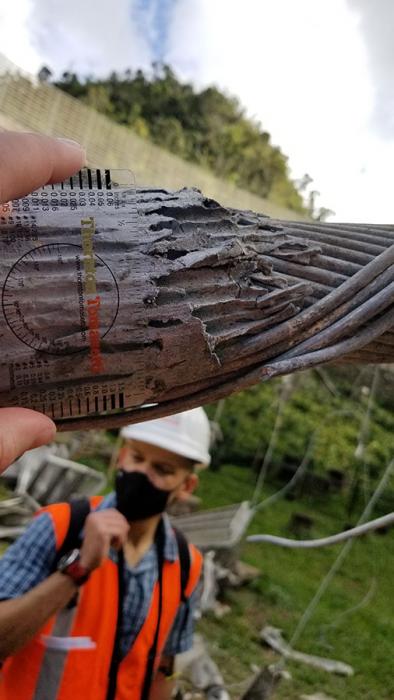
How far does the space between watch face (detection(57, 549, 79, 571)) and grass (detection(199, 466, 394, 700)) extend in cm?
133

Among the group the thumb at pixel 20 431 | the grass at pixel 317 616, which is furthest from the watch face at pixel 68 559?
the grass at pixel 317 616

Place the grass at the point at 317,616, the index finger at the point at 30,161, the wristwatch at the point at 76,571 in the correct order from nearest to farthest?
1. the index finger at the point at 30,161
2. the wristwatch at the point at 76,571
3. the grass at the point at 317,616

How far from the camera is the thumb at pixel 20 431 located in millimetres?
374

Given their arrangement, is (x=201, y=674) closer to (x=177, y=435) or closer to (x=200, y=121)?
(x=177, y=435)

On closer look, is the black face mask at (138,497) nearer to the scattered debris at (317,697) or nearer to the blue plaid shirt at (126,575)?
the blue plaid shirt at (126,575)

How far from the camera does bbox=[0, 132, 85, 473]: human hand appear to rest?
0.35m

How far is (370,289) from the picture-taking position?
498mm

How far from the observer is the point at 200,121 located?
15438mm

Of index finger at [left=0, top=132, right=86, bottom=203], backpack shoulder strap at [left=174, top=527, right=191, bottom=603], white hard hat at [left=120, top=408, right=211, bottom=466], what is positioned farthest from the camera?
white hard hat at [left=120, top=408, right=211, bottom=466]

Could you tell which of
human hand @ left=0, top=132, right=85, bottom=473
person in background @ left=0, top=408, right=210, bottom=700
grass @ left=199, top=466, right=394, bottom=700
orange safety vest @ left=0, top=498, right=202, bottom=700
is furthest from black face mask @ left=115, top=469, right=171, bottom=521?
grass @ left=199, top=466, right=394, bottom=700

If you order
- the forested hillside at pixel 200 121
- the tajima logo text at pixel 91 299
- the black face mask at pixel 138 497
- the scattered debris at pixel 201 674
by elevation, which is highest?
the forested hillside at pixel 200 121

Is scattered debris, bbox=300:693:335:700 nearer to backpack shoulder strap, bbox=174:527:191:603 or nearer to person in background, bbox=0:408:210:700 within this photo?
person in background, bbox=0:408:210:700

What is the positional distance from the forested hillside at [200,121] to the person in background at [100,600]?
43.0 feet

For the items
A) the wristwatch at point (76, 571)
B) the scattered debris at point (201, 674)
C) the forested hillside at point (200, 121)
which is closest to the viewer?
the wristwatch at point (76, 571)
